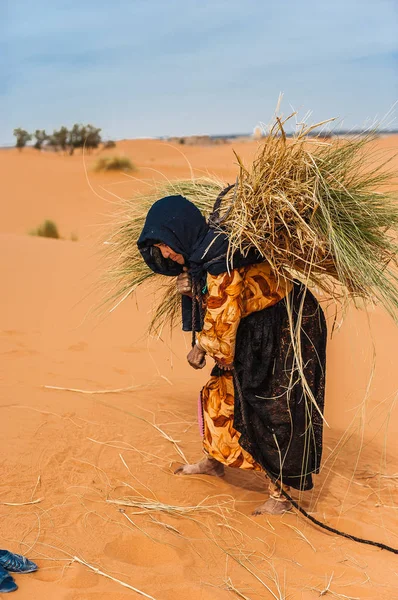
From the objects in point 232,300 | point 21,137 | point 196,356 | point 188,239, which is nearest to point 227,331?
point 232,300

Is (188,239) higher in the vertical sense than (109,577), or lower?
higher

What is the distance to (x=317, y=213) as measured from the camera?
316cm

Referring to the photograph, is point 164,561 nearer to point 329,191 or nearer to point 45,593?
point 45,593

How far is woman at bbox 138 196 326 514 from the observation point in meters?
3.14

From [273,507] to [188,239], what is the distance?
1.36 metres

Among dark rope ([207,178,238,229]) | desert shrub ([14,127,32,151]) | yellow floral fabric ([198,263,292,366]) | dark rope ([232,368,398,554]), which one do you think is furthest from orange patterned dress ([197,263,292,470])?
desert shrub ([14,127,32,151])

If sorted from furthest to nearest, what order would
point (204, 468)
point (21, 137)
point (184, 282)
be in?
point (21, 137), point (204, 468), point (184, 282)

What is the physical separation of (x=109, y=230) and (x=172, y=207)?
1.22m

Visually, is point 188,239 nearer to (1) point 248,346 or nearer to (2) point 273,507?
(1) point 248,346

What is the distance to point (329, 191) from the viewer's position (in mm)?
3223

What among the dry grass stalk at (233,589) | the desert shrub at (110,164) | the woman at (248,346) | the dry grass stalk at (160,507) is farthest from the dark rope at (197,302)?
the desert shrub at (110,164)

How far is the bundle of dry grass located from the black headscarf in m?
0.06

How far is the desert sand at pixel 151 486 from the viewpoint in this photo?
2.93 metres

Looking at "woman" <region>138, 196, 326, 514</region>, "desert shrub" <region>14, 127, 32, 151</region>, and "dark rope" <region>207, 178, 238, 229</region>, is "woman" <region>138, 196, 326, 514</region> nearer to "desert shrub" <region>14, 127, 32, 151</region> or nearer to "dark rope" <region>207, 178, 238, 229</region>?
"dark rope" <region>207, 178, 238, 229</region>
